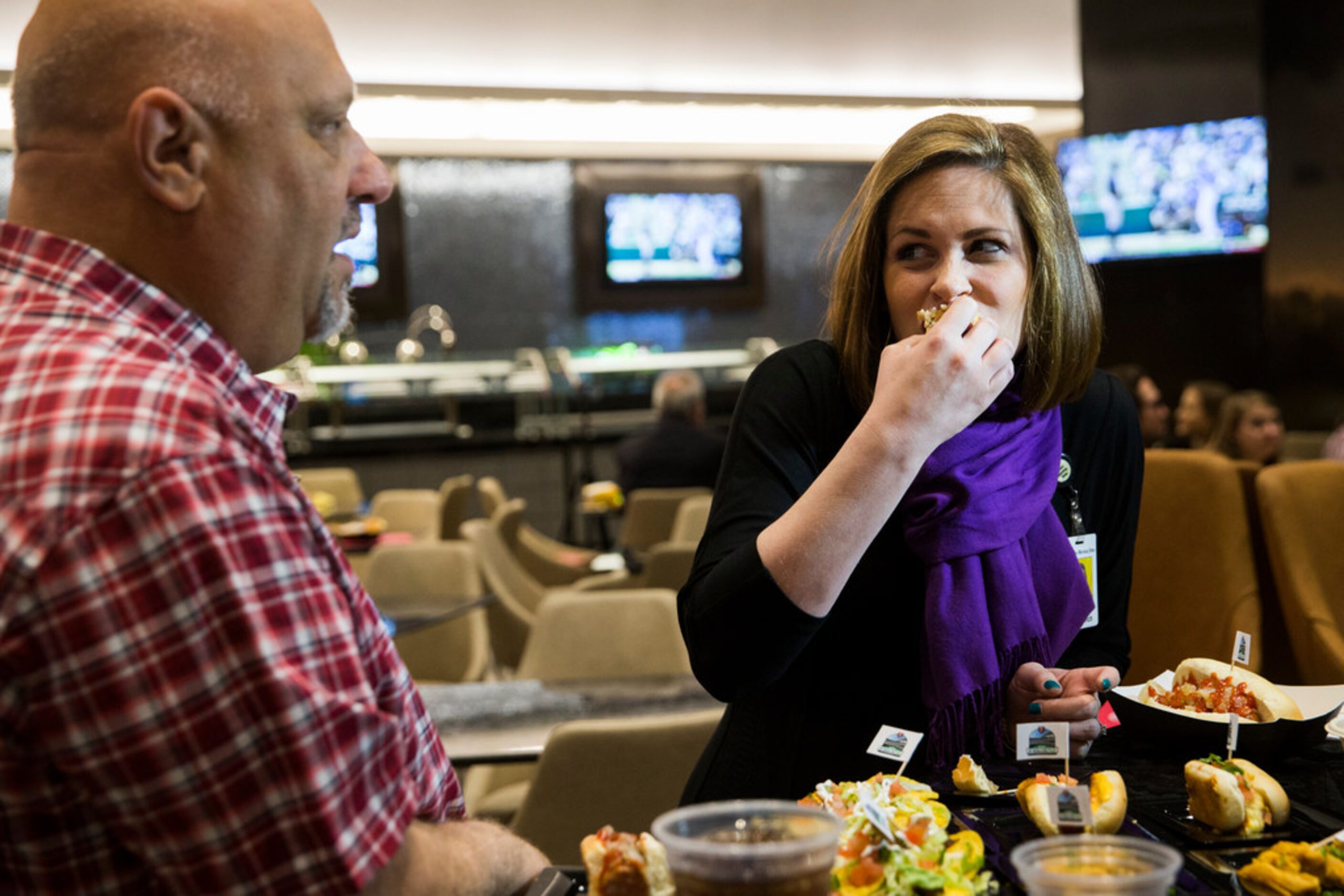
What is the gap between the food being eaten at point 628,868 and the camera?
3.21 ft

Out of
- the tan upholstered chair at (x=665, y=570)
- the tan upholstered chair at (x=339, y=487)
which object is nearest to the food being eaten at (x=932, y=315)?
the tan upholstered chair at (x=665, y=570)

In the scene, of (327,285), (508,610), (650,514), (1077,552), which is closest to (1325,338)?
(650,514)

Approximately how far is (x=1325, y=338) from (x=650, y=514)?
3564mm

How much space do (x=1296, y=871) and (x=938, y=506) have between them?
2.01 ft

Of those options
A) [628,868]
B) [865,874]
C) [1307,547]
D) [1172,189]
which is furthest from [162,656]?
[1172,189]

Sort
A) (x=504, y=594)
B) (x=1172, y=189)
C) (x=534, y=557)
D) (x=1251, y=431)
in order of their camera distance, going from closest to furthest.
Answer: (x=504, y=594) → (x=1251, y=431) → (x=534, y=557) → (x=1172, y=189)

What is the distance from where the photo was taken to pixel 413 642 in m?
4.27

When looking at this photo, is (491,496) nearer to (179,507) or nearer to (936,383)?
(936,383)

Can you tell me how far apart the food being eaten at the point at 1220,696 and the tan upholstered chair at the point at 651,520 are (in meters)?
4.67

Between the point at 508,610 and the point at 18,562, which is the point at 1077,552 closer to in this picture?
the point at 18,562

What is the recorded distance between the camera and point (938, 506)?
1525 millimetres

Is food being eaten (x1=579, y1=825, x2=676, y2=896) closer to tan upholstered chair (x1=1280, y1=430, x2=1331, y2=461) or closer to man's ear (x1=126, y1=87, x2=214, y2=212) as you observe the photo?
man's ear (x1=126, y1=87, x2=214, y2=212)

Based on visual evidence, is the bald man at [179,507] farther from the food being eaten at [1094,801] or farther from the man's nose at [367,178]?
the food being eaten at [1094,801]

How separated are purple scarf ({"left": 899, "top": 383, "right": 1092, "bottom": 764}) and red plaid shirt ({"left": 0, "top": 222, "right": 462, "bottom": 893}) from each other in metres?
0.81
